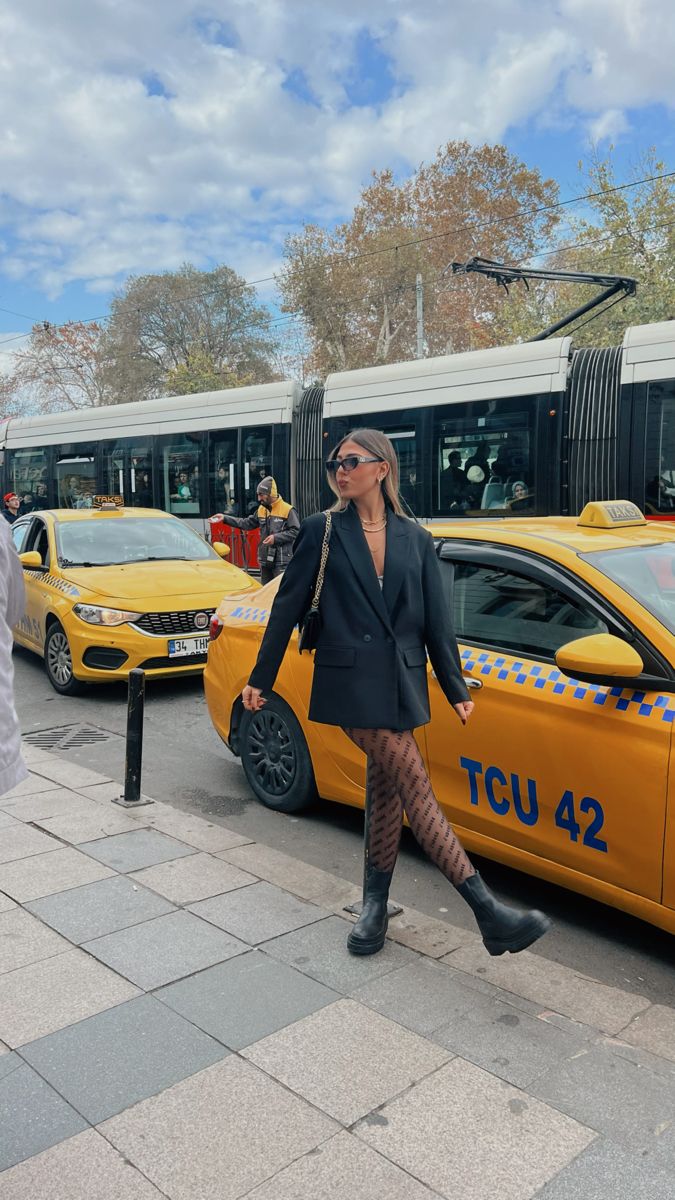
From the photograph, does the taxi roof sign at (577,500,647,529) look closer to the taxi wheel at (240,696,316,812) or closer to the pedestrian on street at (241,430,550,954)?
the pedestrian on street at (241,430,550,954)

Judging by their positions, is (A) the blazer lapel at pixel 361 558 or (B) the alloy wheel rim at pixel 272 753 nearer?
(A) the blazer lapel at pixel 361 558

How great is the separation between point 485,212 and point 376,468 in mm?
43014

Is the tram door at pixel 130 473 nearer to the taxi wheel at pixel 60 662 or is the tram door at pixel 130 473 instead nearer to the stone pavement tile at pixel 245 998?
the taxi wheel at pixel 60 662

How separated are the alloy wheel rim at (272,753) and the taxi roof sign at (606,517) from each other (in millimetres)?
1757

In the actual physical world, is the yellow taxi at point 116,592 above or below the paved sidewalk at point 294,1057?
above

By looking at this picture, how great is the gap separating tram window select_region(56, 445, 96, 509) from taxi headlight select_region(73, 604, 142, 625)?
10097mm

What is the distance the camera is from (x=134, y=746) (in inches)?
188

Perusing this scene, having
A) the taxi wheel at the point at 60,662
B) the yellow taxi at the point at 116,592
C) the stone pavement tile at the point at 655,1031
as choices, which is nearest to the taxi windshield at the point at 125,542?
the yellow taxi at the point at 116,592

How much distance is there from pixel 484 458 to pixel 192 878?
7.89m

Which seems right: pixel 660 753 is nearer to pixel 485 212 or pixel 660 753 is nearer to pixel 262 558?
pixel 262 558

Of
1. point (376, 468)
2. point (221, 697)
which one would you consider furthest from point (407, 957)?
point (221, 697)

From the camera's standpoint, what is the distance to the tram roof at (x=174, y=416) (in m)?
13.5

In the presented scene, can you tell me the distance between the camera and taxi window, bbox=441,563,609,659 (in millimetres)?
3516

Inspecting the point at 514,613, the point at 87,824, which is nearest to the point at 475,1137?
the point at 514,613
